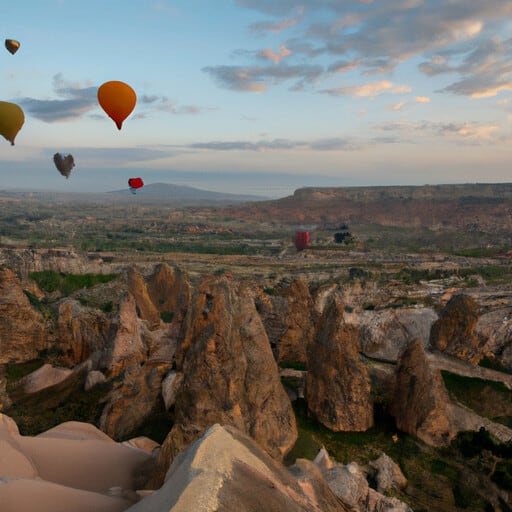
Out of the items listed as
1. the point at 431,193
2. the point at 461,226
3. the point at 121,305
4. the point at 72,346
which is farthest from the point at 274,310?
the point at 431,193

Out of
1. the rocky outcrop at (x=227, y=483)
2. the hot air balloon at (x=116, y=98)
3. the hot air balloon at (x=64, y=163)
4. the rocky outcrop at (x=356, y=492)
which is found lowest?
the rocky outcrop at (x=356, y=492)

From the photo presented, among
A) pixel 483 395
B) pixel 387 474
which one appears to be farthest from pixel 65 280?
pixel 387 474

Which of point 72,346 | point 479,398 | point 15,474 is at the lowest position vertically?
point 479,398

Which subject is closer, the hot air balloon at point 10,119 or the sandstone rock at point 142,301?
the hot air balloon at point 10,119

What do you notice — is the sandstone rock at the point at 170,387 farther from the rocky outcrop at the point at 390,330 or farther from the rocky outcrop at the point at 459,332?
the rocky outcrop at the point at 459,332

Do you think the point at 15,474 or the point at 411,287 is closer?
the point at 15,474

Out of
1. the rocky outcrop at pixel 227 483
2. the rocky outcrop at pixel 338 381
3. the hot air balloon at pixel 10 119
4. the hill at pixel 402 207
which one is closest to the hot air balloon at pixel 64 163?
the hot air balloon at pixel 10 119

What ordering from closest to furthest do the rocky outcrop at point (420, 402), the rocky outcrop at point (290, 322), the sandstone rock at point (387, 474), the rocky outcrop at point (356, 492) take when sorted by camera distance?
the rocky outcrop at point (356, 492) < the sandstone rock at point (387, 474) < the rocky outcrop at point (420, 402) < the rocky outcrop at point (290, 322)

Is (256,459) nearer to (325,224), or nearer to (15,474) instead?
(15,474)
